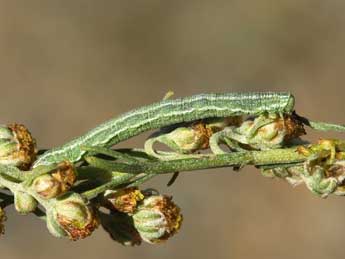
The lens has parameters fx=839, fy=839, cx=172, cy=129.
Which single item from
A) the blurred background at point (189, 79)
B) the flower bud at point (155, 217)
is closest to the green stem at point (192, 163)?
the flower bud at point (155, 217)

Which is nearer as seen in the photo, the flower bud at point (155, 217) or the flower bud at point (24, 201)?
the flower bud at point (24, 201)

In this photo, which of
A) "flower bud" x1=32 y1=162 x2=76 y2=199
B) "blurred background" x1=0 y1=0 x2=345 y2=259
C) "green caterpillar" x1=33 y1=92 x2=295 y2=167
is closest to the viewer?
"flower bud" x1=32 y1=162 x2=76 y2=199

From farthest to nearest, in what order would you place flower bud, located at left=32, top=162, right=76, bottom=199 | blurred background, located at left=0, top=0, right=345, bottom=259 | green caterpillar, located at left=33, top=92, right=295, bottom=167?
blurred background, located at left=0, top=0, right=345, bottom=259, green caterpillar, located at left=33, top=92, right=295, bottom=167, flower bud, located at left=32, top=162, right=76, bottom=199

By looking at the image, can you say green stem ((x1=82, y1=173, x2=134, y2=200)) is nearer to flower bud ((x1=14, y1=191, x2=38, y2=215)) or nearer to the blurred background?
flower bud ((x1=14, y1=191, x2=38, y2=215))

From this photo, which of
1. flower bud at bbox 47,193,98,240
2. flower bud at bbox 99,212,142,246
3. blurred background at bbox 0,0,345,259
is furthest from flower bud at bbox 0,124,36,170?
blurred background at bbox 0,0,345,259

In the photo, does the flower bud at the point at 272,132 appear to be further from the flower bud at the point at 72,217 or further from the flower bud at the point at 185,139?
the flower bud at the point at 72,217

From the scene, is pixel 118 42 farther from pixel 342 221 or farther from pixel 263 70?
pixel 342 221

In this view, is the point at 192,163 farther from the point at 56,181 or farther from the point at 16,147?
the point at 16,147
